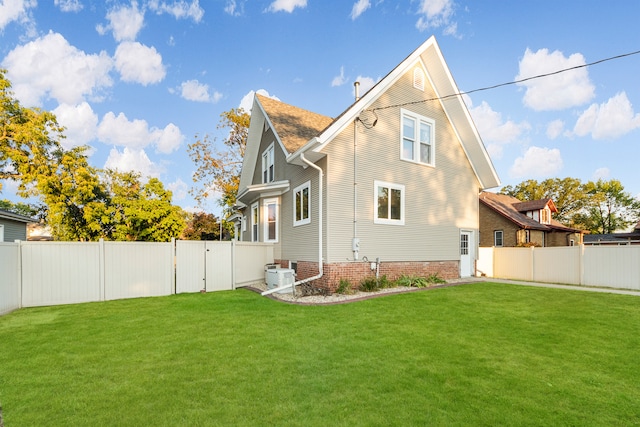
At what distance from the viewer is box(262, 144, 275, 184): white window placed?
14.8 meters

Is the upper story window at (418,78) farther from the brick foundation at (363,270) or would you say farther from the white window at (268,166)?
the brick foundation at (363,270)

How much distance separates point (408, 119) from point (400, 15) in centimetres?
450

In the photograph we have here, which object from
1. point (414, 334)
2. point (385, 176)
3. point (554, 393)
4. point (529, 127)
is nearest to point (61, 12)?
point (385, 176)

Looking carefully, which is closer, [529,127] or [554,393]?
[554,393]

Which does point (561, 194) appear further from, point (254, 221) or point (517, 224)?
point (254, 221)

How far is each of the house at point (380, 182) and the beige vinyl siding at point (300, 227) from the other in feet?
0.13

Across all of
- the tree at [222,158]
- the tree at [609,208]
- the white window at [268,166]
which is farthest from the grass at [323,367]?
the tree at [609,208]

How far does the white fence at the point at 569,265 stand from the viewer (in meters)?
11.4

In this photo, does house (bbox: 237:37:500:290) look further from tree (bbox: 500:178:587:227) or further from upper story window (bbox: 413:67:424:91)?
tree (bbox: 500:178:587:227)

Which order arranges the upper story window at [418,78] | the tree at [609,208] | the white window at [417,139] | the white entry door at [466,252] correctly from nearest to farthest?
the white window at [417,139] < the upper story window at [418,78] < the white entry door at [466,252] < the tree at [609,208]

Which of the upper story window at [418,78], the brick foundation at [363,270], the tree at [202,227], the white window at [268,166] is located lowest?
the brick foundation at [363,270]

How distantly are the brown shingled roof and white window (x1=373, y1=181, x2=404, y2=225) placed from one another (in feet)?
10.7

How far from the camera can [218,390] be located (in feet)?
11.3

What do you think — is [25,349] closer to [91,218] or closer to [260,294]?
[260,294]
